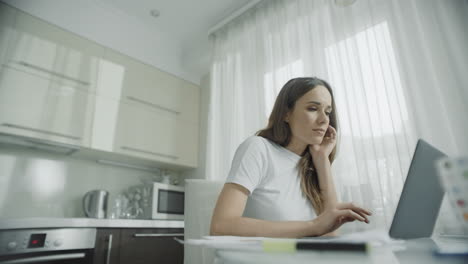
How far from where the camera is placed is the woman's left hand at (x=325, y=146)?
1.33 meters

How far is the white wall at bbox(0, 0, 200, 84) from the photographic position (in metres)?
2.24

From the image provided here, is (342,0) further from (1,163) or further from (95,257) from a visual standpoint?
(1,163)

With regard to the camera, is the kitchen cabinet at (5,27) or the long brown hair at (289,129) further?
the kitchen cabinet at (5,27)

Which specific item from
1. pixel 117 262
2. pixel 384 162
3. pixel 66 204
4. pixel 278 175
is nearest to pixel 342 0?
pixel 384 162

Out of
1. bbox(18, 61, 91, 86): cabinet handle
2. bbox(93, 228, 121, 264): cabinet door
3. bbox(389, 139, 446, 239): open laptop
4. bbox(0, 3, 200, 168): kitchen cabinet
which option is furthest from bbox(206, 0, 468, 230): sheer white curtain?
bbox(18, 61, 91, 86): cabinet handle

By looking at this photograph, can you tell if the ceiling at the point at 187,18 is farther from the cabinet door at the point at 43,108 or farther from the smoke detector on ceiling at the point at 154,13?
the cabinet door at the point at 43,108

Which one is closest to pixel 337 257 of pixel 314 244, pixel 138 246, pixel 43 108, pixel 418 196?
pixel 314 244

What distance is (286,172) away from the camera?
3.96 feet

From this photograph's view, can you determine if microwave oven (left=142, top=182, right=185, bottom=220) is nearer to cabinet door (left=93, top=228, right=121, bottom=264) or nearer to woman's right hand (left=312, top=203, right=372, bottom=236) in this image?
cabinet door (left=93, top=228, right=121, bottom=264)

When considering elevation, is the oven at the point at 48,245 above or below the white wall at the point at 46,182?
below

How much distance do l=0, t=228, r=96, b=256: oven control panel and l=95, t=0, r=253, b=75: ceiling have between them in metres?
2.02

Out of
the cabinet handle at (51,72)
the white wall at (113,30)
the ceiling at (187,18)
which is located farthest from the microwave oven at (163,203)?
the ceiling at (187,18)

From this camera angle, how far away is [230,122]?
8.13ft

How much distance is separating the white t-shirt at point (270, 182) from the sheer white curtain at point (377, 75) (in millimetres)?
549
